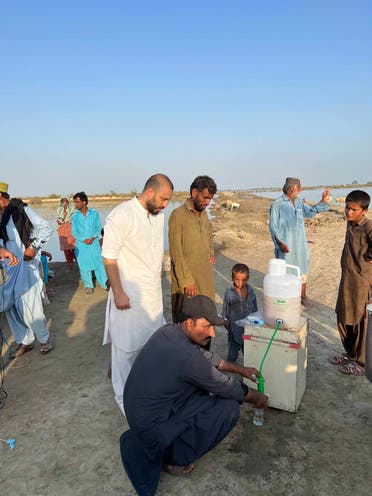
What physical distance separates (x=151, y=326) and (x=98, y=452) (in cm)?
97

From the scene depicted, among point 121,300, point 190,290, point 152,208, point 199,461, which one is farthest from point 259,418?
point 152,208

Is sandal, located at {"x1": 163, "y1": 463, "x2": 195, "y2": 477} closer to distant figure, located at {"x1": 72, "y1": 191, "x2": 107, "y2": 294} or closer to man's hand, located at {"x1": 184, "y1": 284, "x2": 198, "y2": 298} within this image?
man's hand, located at {"x1": 184, "y1": 284, "x2": 198, "y2": 298}

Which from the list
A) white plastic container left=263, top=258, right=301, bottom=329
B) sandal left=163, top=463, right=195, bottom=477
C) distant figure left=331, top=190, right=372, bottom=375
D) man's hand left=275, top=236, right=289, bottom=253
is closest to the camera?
sandal left=163, top=463, right=195, bottom=477

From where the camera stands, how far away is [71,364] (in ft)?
12.9

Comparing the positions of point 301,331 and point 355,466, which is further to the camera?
point 301,331

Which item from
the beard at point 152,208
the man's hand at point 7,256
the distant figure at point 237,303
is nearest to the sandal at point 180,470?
the distant figure at point 237,303

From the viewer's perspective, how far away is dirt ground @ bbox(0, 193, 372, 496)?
7.27 ft

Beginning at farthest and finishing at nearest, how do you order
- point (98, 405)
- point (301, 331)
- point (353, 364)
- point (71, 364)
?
point (71, 364)
point (353, 364)
point (98, 405)
point (301, 331)

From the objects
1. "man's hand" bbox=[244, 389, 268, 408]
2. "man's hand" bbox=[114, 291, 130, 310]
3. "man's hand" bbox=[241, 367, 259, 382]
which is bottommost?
"man's hand" bbox=[244, 389, 268, 408]

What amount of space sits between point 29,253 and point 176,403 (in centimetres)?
251

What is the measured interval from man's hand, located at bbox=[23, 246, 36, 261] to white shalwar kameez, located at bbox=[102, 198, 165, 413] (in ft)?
4.82

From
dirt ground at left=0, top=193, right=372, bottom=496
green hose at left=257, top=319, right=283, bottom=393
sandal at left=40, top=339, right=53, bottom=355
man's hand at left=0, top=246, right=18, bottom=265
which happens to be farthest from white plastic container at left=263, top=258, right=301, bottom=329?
sandal at left=40, top=339, right=53, bottom=355

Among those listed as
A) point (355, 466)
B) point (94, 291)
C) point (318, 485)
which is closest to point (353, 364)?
point (355, 466)

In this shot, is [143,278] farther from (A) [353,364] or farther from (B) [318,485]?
(A) [353,364]
